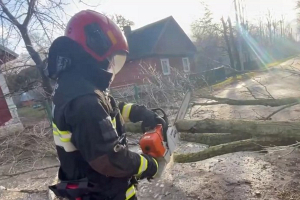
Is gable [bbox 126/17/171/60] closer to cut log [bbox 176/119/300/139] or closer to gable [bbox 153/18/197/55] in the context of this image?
gable [bbox 153/18/197/55]

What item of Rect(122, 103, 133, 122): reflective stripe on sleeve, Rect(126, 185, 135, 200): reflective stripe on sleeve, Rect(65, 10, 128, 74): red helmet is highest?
Rect(65, 10, 128, 74): red helmet

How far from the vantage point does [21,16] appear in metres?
5.39

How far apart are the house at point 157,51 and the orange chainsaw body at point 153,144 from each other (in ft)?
53.5

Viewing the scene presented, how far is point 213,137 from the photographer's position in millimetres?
3139

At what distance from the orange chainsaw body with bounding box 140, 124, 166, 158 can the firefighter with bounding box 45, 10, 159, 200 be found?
0.09m

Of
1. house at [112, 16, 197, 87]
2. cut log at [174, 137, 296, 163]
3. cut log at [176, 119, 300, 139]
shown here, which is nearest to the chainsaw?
cut log at [174, 137, 296, 163]

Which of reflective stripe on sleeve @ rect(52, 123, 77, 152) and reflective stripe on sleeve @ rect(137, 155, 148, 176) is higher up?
reflective stripe on sleeve @ rect(52, 123, 77, 152)

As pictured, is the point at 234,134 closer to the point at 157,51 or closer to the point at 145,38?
the point at 157,51

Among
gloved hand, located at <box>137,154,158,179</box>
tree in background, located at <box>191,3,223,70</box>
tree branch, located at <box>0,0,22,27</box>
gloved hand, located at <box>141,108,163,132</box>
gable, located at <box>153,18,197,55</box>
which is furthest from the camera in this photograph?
tree in background, located at <box>191,3,223,70</box>

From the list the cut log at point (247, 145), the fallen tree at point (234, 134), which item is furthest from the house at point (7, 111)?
the cut log at point (247, 145)

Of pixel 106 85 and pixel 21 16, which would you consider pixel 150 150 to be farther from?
pixel 21 16

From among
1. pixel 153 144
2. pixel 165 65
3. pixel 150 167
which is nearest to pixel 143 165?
pixel 150 167

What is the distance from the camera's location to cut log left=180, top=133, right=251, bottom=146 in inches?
115

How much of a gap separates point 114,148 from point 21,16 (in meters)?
5.24
